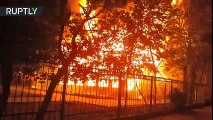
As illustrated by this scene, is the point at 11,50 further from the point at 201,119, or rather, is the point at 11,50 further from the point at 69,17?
the point at 201,119

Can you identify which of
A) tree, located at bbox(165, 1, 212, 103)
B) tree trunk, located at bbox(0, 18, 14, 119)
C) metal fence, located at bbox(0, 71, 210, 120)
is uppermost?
tree, located at bbox(165, 1, 212, 103)

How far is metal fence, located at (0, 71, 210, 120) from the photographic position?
8.16 m

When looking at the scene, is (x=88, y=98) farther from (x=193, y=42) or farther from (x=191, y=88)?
(x=191, y=88)

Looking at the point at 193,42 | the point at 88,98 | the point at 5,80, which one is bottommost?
the point at 88,98

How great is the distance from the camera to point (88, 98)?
1008cm

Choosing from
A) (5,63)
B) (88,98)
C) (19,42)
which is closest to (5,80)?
(5,63)

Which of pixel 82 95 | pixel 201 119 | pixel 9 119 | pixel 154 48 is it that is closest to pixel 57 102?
pixel 82 95

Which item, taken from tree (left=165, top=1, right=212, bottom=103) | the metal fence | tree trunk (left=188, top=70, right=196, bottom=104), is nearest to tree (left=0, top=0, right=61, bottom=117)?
the metal fence

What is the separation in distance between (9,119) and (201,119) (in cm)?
836

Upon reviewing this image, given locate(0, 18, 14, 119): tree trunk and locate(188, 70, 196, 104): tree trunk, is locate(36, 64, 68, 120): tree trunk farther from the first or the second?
locate(188, 70, 196, 104): tree trunk

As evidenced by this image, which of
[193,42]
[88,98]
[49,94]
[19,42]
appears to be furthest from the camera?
[193,42]

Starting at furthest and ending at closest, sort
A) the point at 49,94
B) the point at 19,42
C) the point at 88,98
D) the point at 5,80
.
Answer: the point at 88,98 → the point at 49,94 → the point at 19,42 → the point at 5,80

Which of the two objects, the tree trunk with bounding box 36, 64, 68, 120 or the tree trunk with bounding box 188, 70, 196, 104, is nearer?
the tree trunk with bounding box 36, 64, 68, 120

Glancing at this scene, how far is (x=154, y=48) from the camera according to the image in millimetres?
9945
